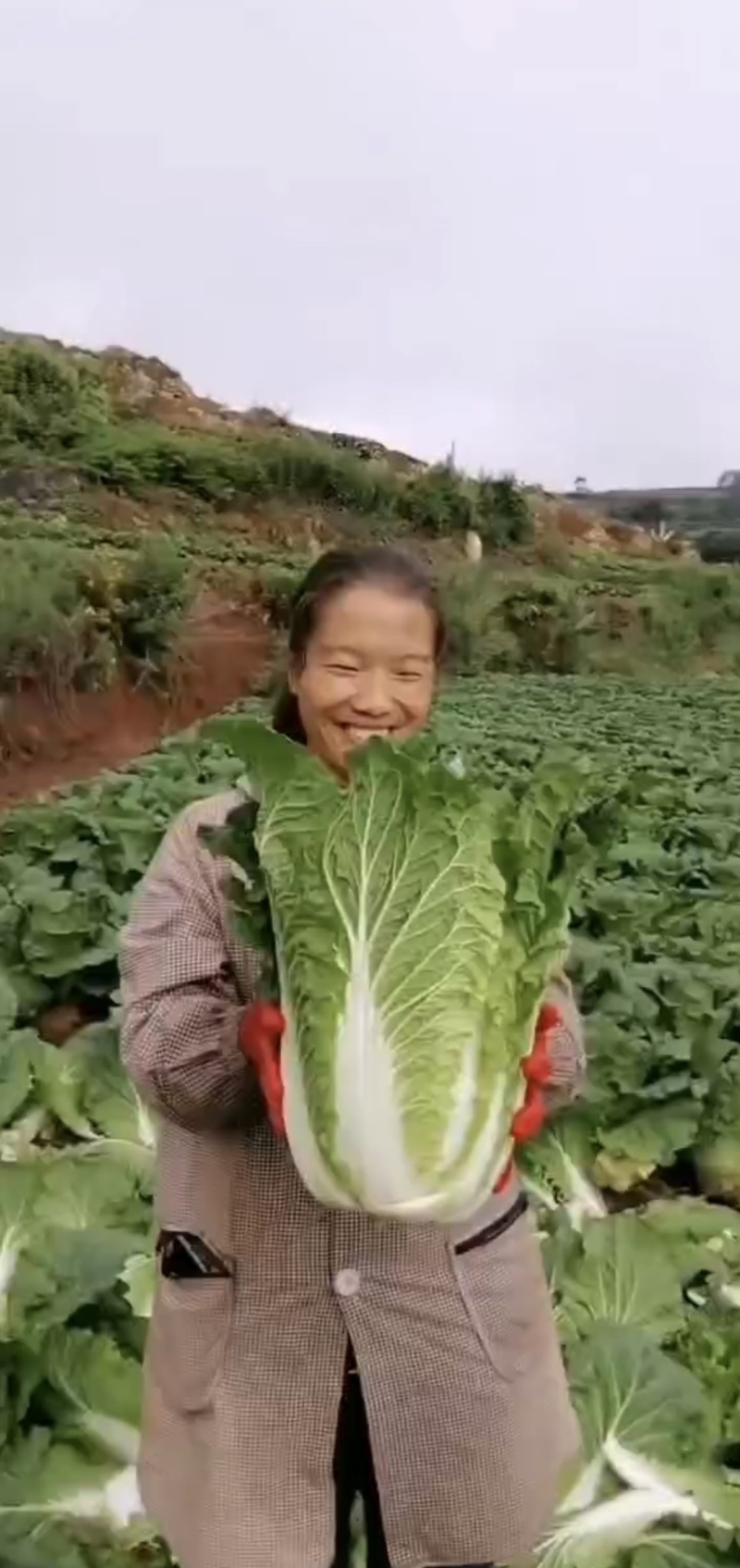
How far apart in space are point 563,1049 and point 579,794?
1.06 ft

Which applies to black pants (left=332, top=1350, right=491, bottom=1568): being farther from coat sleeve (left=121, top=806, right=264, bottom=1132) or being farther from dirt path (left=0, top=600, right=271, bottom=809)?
dirt path (left=0, top=600, right=271, bottom=809)

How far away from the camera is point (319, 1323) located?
1790mm

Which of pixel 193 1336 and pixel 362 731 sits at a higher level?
pixel 362 731

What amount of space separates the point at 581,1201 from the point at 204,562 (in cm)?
1955

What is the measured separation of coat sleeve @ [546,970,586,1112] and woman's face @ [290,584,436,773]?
35 cm

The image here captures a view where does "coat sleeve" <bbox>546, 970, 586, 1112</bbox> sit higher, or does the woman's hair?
the woman's hair

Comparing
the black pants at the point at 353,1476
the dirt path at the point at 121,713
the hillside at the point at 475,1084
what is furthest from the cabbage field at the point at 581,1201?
the dirt path at the point at 121,713

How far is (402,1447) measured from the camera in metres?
1.79

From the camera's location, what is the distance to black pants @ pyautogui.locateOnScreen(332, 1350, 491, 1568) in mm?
1812

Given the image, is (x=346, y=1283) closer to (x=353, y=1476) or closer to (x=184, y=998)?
(x=353, y=1476)

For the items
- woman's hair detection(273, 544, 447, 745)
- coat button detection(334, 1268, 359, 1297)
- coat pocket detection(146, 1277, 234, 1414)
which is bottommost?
coat pocket detection(146, 1277, 234, 1414)

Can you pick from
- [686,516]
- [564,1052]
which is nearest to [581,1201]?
[564,1052]

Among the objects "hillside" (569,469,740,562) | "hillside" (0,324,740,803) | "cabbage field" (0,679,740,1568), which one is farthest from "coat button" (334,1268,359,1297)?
"hillside" (569,469,740,562)

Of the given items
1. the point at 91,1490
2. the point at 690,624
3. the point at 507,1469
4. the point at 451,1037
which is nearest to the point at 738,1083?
the point at 91,1490
